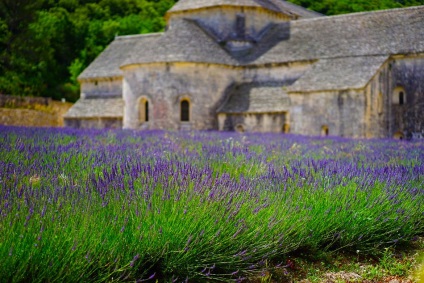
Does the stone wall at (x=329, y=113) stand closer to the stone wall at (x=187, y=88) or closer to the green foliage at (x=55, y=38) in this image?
the stone wall at (x=187, y=88)

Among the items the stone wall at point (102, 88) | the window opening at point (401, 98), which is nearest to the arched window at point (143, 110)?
the stone wall at point (102, 88)

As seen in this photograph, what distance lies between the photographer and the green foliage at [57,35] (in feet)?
170

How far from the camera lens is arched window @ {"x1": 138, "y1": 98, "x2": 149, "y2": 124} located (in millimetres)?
36531

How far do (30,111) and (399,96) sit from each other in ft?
73.7

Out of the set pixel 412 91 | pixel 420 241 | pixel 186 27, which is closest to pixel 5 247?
pixel 420 241

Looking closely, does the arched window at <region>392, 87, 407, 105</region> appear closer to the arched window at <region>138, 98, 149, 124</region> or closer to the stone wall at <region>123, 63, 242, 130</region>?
the stone wall at <region>123, 63, 242, 130</region>

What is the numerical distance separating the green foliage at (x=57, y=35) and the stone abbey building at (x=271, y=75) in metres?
11.7

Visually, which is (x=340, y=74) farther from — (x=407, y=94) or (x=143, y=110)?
(x=143, y=110)

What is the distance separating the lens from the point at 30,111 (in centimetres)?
3744

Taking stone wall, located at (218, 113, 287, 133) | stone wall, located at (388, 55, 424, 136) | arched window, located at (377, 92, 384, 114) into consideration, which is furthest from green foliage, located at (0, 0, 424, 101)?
stone wall, located at (218, 113, 287, 133)

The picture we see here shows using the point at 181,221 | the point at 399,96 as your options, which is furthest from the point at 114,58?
the point at 181,221

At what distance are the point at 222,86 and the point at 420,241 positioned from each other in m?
30.1

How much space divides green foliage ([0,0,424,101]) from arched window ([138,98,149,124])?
716 inches

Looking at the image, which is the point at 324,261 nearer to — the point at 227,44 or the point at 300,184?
the point at 300,184
